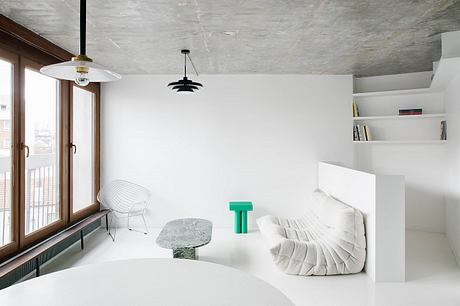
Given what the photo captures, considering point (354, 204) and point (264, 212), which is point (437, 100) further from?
point (264, 212)

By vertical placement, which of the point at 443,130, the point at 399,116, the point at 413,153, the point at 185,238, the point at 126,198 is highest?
the point at 399,116

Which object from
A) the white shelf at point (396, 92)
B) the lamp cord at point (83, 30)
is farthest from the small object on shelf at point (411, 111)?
the lamp cord at point (83, 30)

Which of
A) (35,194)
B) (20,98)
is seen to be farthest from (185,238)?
(20,98)

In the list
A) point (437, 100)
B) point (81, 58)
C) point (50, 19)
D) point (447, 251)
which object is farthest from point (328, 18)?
point (447, 251)

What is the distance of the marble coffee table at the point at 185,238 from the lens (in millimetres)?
3082

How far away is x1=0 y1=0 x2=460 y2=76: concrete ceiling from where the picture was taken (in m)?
2.60

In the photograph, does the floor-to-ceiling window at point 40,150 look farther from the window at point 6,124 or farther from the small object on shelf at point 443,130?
the small object on shelf at point 443,130

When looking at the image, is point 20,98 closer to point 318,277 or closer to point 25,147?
point 25,147

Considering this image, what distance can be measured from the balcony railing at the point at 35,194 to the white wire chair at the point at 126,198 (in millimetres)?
985

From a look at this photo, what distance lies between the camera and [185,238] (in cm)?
326

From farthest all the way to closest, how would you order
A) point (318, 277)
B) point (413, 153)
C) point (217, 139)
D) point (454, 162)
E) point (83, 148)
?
point (217, 139), point (413, 153), point (83, 148), point (454, 162), point (318, 277)

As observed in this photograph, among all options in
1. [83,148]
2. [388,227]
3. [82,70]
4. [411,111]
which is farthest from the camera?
[411,111]

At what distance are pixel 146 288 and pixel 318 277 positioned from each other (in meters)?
2.59

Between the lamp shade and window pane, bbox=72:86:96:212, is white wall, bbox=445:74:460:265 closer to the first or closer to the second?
the lamp shade
